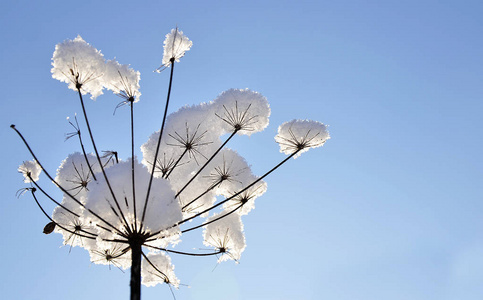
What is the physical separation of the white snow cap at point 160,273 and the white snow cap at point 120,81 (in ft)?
12.2

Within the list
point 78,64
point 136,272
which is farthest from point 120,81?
point 136,272

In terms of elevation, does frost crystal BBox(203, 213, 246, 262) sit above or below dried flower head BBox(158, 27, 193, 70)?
below

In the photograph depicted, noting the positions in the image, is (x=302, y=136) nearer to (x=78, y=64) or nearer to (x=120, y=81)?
(x=120, y=81)

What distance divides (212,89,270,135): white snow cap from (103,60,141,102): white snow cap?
5.79 feet

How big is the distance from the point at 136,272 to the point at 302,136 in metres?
4.22

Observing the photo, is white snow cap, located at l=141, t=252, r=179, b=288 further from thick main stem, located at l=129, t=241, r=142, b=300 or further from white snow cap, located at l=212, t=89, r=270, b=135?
white snow cap, located at l=212, t=89, r=270, b=135

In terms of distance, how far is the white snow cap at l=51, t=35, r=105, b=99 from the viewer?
21.7ft

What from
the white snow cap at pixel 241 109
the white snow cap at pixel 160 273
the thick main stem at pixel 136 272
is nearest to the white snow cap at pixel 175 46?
the white snow cap at pixel 241 109

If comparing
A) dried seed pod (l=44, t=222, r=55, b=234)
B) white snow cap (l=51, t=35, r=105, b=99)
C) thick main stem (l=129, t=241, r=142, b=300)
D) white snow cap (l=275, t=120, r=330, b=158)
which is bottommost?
thick main stem (l=129, t=241, r=142, b=300)

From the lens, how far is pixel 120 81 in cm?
721

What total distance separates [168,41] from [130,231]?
3.42 meters

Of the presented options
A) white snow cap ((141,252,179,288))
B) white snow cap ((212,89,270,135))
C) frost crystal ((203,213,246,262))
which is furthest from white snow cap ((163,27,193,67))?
white snow cap ((141,252,179,288))

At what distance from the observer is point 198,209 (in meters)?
8.23

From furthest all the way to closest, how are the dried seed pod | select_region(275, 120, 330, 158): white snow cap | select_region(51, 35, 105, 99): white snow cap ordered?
select_region(275, 120, 330, 158): white snow cap, the dried seed pod, select_region(51, 35, 105, 99): white snow cap
